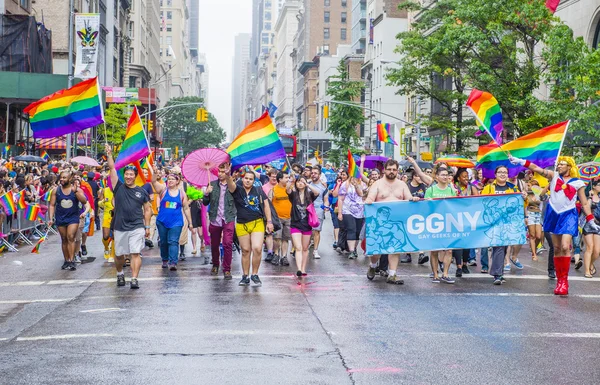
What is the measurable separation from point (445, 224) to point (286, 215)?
3.77 m

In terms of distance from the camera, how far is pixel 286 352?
7.45 m

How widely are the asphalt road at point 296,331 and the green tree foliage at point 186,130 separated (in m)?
118

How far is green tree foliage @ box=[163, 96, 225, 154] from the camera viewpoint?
130 meters

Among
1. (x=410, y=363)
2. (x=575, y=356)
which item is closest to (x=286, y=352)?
(x=410, y=363)

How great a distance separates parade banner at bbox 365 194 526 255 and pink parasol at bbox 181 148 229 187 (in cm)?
247

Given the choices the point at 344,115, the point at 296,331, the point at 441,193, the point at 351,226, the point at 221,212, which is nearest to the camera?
the point at 296,331

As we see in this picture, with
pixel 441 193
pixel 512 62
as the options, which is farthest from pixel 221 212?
pixel 512 62

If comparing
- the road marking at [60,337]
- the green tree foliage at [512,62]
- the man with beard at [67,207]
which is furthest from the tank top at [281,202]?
the green tree foliage at [512,62]

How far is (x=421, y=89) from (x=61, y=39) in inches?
1019

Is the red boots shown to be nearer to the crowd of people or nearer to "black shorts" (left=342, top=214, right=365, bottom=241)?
the crowd of people

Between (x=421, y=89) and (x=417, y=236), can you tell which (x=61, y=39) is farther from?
(x=417, y=236)

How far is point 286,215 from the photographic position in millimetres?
15625

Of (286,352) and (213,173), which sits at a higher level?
(213,173)

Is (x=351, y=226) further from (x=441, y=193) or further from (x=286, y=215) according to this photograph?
(x=441, y=193)
